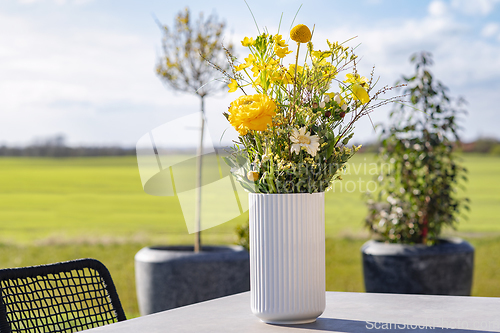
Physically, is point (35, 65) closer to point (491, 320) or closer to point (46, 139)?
point (46, 139)

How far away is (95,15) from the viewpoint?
12.6m

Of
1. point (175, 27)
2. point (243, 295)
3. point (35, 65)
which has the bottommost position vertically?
point (243, 295)

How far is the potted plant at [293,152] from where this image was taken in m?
1.01

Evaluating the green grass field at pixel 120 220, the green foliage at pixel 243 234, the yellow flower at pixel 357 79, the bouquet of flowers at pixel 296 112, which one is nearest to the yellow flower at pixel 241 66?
the bouquet of flowers at pixel 296 112

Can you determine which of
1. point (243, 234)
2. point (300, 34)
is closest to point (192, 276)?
point (243, 234)

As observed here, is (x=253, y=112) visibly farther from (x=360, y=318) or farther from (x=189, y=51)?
(x=189, y=51)

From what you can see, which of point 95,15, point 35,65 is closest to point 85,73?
point 95,15

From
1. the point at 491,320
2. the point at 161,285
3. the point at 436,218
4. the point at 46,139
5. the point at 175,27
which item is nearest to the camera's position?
the point at 491,320

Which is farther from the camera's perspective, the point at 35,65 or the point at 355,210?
the point at 35,65

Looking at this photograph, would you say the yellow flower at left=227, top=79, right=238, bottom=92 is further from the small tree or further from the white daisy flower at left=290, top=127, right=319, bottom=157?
the small tree

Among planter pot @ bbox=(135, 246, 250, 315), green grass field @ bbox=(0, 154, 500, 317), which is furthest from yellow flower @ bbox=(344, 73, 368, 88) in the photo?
planter pot @ bbox=(135, 246, 250, 315)

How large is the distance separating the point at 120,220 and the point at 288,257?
1323 centimetres

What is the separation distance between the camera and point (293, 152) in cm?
102

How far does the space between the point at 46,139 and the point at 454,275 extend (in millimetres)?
11744
